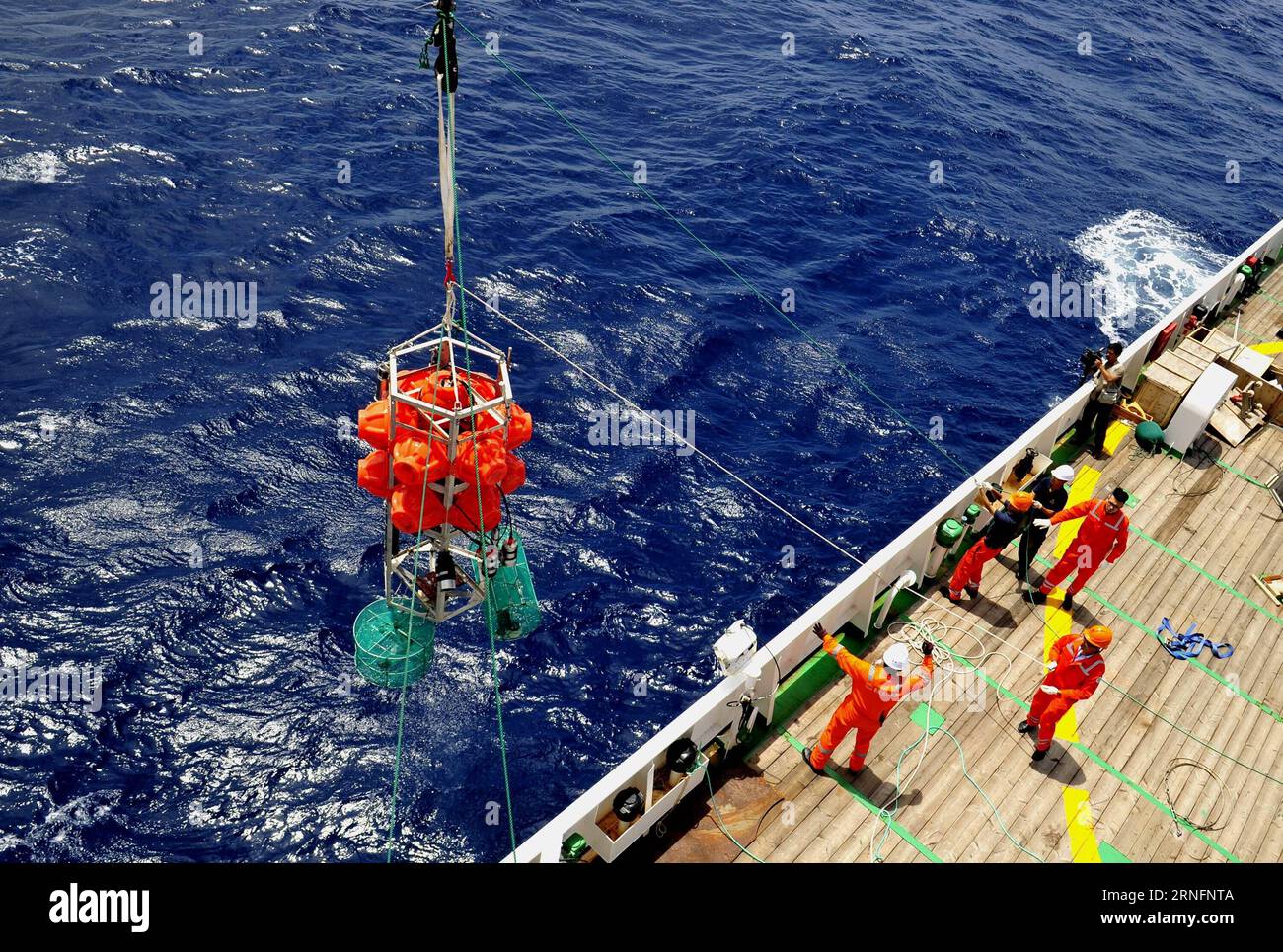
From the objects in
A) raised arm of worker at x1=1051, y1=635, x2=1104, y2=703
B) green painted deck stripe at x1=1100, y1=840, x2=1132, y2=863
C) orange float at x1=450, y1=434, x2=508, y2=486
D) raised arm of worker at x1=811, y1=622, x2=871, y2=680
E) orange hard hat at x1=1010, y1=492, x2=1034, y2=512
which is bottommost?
green painted deck stripe at x1=1100, y1=840, x2=1132, y2=863

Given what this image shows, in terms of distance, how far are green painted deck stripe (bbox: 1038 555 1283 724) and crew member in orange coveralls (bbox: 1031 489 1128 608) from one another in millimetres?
552

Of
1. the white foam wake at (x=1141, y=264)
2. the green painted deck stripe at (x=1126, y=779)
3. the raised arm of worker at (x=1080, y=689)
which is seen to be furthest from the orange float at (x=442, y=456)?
the white foam wake at (x=1141, y=264)

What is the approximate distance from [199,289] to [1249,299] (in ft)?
90.4

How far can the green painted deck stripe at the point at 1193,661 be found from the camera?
13.9 m

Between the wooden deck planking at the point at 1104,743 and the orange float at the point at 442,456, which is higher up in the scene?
the orange float at the point at 442,456

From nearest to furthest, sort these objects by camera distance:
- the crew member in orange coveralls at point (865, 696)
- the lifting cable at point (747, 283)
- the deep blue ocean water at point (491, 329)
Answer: the crew member in orange coveralls at point (865, 696) → the deep blue ocean water at point (491, 329) → the lifting cable at point (747, 283)

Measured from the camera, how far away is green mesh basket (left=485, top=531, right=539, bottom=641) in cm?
1246

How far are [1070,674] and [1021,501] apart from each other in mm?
3316

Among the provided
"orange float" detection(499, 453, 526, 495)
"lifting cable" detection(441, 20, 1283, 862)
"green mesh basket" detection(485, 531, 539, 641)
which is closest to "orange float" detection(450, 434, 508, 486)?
"orange float" detection(499, 453, 526, 495)

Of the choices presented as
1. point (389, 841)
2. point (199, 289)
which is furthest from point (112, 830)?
point (199, 289)

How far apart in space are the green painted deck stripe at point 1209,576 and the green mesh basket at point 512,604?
1114 cm

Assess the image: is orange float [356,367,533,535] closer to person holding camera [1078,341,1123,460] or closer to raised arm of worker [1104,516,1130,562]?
raised arm of worker [1104,516,1130,562]

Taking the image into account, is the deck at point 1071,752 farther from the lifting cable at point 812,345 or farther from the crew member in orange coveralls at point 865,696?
the crew member in orange coveralls at point 865,696

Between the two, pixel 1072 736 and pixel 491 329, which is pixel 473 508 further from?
pixel 491 329
